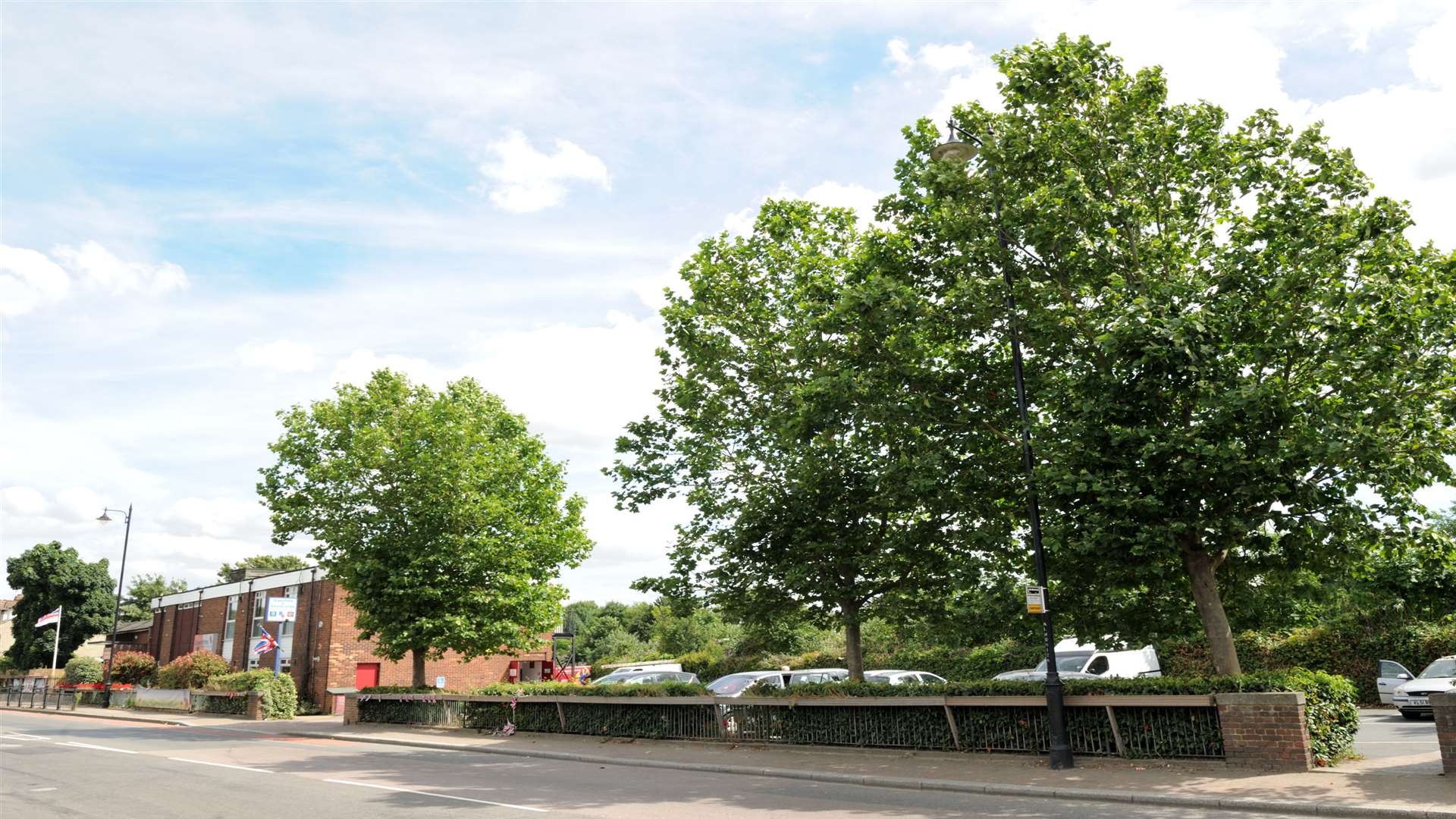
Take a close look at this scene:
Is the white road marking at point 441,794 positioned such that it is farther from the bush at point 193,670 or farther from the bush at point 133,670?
the bush at point 133,670

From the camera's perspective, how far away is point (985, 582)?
16.7m

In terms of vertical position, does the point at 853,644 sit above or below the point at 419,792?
above

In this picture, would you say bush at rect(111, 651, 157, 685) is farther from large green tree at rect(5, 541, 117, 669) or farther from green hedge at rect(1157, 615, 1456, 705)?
green hedge at rect(1157, 615, 1456, 705)

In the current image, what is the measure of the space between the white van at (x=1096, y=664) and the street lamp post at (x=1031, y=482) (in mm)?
10716

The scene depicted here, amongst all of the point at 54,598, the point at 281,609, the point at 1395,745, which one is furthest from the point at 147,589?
the point at 1395,745

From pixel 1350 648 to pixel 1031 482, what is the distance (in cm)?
2206

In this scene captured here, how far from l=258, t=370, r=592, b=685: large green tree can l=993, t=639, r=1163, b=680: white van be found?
597 inches

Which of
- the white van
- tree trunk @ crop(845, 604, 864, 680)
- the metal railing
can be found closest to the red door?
the metal railing

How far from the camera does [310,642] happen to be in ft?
132

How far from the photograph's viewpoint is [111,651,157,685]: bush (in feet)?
156

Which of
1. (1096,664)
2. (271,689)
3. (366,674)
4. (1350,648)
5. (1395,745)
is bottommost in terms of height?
(1395,745)

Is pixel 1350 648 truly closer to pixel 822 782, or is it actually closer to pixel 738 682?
pixel 738 682

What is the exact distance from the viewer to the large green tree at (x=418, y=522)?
2786 centimetres

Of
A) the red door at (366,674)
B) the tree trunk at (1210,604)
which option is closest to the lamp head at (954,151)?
the tree trunk at (1210,604)
